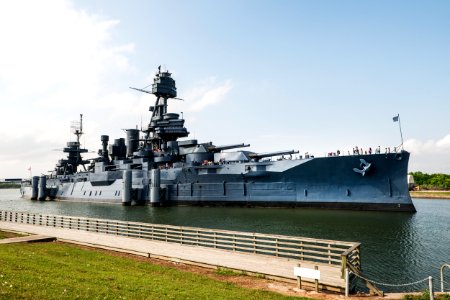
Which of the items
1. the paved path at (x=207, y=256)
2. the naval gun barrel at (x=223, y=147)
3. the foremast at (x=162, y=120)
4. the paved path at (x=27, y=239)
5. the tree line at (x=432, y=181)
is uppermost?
the foremast at (x=162, y=120)

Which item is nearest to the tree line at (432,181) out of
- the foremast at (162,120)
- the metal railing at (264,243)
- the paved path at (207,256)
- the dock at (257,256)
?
the foremast at (162,120)

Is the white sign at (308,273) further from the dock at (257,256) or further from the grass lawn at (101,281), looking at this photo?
the grass lawn at (101,281)

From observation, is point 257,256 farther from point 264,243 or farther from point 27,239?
point 27,239

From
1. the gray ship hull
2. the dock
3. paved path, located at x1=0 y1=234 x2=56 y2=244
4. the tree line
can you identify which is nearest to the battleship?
the gray ship hull

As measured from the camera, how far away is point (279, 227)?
28.6 m

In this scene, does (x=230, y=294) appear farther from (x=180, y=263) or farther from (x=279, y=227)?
(x=279, y=227)

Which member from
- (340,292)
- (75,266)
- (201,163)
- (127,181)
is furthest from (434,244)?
(127,181)

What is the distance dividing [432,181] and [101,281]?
416 ft

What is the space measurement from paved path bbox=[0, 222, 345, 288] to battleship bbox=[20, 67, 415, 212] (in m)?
26.5

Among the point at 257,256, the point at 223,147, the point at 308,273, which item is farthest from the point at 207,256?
the point at 223,147

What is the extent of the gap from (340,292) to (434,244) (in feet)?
49.6

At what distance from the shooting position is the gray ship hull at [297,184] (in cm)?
3759

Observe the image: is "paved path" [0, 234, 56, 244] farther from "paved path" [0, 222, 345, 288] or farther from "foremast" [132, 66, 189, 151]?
"foremast" [132, 66, 189, 151]

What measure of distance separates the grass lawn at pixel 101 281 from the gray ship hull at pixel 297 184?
3031cm
